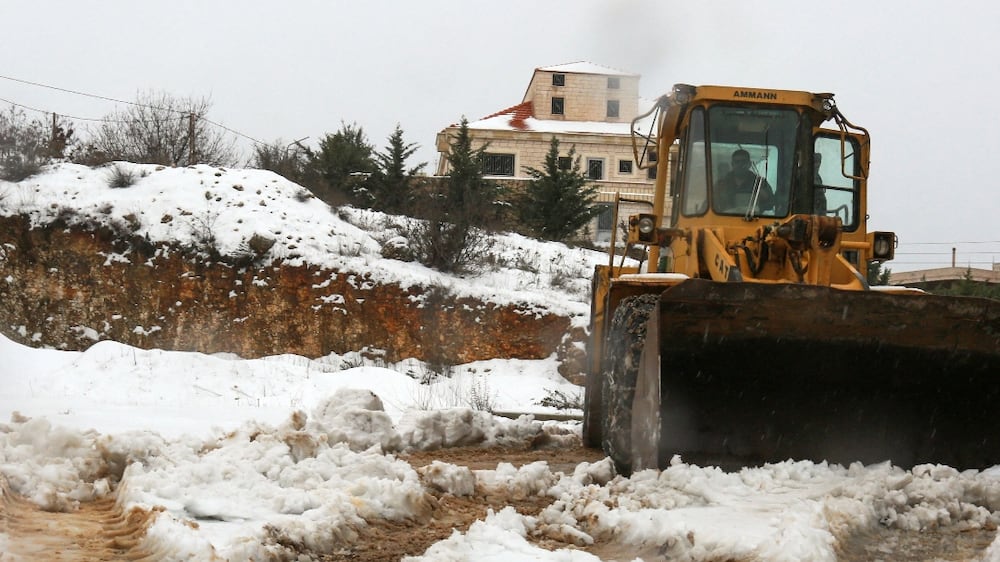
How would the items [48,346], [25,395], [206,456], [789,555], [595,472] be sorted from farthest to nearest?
[48,346] < [25,395] < [595,472] < [206,456] < [789,555]

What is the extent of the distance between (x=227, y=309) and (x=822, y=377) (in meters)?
15.6

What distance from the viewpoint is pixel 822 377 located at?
599cm

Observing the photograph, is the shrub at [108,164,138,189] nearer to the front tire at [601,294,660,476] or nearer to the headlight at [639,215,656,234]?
the headlight at [639,215,656,234]

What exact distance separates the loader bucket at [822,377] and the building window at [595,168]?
34064mm

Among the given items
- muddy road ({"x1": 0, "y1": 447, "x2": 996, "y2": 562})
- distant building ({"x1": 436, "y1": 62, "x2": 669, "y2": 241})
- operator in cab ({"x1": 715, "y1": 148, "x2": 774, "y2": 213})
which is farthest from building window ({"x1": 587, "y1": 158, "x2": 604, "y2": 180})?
muddy road ({"x1": 0, "y1": 447, "x2": 996, "y2": 562})

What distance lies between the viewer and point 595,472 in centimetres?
619

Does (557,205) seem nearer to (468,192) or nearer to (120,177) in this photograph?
(468,192)

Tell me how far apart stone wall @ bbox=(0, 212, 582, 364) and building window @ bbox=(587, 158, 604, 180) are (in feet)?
69.4

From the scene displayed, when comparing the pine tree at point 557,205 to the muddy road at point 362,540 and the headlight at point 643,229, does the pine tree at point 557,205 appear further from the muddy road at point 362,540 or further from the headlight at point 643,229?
the muddy road at point 362,540

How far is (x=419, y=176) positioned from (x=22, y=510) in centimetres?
2449

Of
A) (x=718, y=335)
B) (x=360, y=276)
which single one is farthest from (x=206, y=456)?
(x=360, y=276)

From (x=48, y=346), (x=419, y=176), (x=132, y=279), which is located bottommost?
(x=48, y=346)

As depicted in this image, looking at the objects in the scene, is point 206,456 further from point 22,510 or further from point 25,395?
point 25,395

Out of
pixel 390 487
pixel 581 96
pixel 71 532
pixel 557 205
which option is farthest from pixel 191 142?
pixel 71 532
